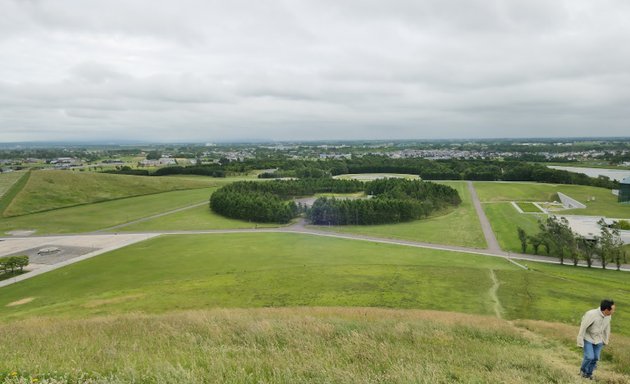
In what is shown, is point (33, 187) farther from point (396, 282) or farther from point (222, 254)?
point (396, 282)

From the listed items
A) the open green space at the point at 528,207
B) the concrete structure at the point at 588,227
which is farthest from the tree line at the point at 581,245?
the open green space at the point at 528,207

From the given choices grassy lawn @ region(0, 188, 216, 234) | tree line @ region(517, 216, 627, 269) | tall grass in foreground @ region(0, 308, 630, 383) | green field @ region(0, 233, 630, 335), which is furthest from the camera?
grassy lawn @ region(0, 188, 216, 234)

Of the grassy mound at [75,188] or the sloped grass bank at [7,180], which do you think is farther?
the sloped grass bank at [7,180]

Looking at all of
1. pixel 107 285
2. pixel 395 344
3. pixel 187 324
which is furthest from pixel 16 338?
pixel 107 285

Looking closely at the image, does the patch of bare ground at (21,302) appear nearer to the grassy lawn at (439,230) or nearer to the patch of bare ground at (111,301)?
the patch of bare ground at (111,301)

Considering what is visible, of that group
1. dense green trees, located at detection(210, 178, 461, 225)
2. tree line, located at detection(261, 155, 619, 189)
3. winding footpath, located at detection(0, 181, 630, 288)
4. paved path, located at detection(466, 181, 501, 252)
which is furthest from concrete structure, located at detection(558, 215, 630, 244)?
tree line, located at detection(261, 155, 619, 189)

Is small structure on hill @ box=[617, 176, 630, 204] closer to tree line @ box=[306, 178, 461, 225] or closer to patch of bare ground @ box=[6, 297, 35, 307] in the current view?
tree line @ box=[306, 178, 461, 225]
